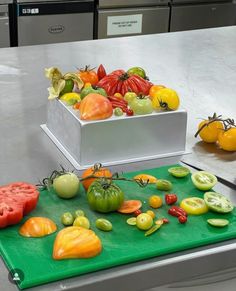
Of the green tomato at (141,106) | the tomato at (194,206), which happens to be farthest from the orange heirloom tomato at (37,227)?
the green tomato at (141,106)

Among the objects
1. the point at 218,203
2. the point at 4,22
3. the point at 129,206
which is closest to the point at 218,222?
the point at 218,203

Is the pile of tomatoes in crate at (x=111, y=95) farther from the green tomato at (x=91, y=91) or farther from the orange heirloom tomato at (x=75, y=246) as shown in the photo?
the orange heirloom tomato at (x=75, y=246)

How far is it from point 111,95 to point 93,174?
28cm

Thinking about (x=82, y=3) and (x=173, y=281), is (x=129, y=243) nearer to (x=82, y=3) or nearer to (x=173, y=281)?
(x=173, y=281)

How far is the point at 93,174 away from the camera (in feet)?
4.10

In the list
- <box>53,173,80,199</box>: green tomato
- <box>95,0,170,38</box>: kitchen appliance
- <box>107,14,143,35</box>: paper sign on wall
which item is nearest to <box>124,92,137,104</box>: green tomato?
<box>53,173,80,199</box>: green tomato

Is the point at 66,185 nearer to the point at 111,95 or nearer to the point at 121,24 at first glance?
the point at 111,95

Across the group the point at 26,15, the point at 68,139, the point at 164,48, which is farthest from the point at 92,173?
the point at 26,15

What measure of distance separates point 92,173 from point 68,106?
9.2 inches

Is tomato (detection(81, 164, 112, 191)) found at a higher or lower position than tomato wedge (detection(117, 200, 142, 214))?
higher

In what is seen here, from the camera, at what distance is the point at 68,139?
143cm

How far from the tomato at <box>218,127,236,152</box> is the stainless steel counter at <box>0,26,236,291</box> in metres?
0.02

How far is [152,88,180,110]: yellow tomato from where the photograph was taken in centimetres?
142

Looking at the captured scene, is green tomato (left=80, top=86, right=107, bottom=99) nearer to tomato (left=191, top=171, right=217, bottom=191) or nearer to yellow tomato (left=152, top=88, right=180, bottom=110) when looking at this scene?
yellow tomato (left=152, top=88, right=180, bottom=110)
